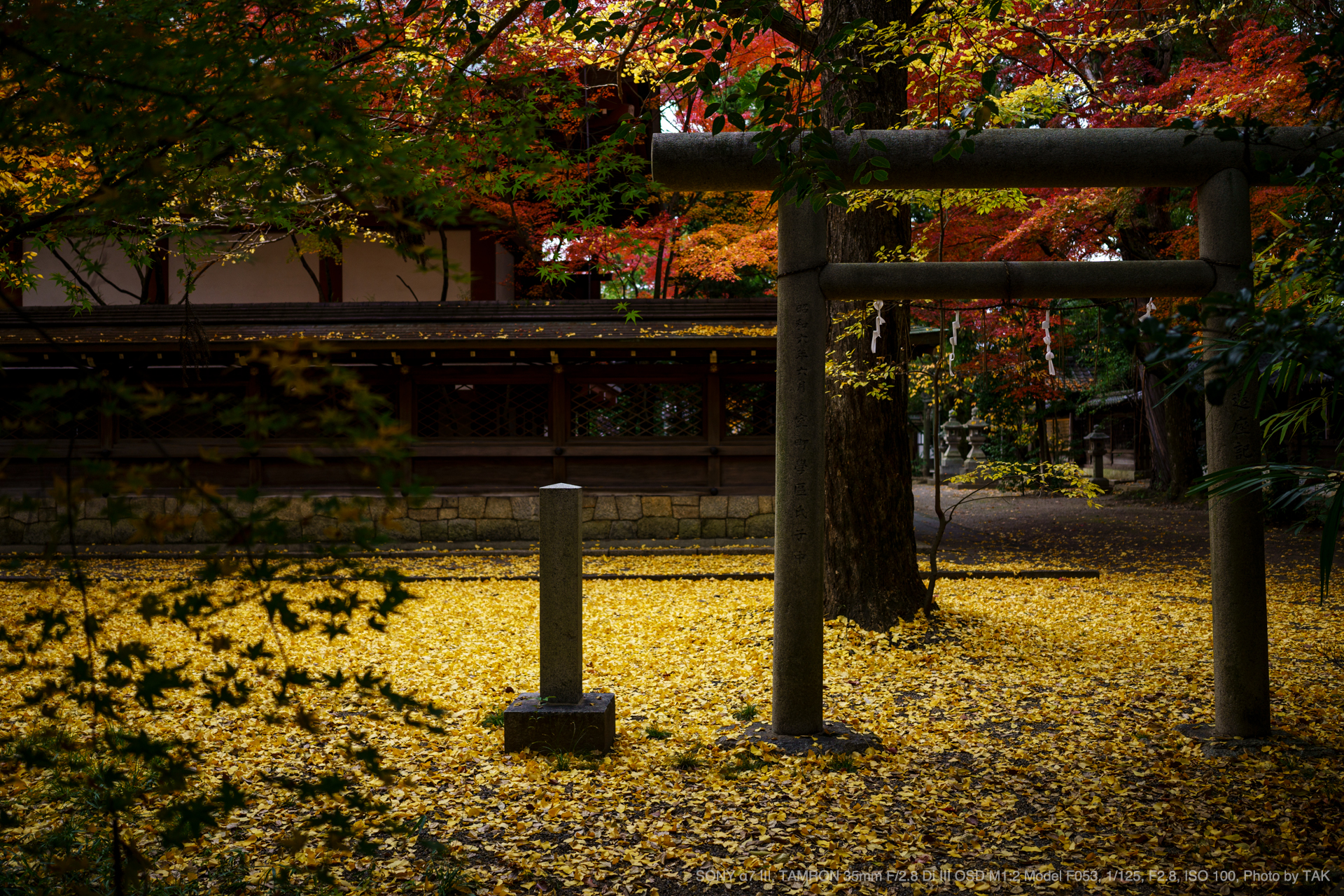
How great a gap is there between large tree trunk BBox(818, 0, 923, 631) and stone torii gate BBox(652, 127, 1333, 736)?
2060 mm

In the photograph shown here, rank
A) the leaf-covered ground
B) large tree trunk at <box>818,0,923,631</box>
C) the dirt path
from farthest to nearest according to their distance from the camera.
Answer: the dirt path → large tree trunk at <box>818,0,923,631</box> → the leaf-covered ground

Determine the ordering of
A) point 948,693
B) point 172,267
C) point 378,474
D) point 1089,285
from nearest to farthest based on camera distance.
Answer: point 378,474 < point 1089,285 < point 948,693 < point 172,267

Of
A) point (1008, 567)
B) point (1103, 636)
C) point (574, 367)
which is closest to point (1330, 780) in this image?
point (1103, 636)

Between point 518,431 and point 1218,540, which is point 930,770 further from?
point 518,431

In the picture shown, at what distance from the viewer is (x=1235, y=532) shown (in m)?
3.99

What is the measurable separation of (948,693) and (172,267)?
14.2 m

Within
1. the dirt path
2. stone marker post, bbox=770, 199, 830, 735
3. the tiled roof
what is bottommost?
the dirt path

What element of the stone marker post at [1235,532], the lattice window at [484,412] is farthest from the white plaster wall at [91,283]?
the stone marker post at [1235,532]

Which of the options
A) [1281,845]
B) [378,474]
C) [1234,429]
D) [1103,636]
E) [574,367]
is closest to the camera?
[378,474]

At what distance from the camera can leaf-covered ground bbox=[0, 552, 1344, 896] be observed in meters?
3.07

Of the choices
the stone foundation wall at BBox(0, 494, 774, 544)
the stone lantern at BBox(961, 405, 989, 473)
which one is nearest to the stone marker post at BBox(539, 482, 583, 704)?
the stone foundation wall at BBox(0, 494, 774, 544)

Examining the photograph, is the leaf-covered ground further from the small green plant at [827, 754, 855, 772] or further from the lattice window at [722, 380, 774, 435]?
the lattice window at [722, 380, 774, 435]

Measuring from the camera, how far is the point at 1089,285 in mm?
4215

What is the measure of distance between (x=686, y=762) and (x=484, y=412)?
918 centimetres
